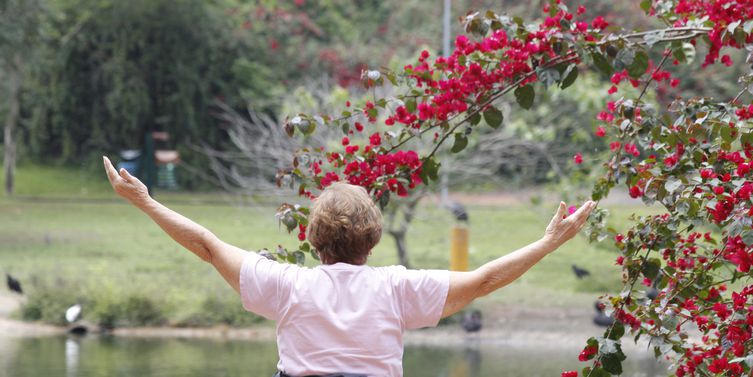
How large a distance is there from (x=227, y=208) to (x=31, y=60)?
4.83 meters

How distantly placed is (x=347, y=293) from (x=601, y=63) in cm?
174

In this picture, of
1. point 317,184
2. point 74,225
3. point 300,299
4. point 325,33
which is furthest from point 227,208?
point 300,299

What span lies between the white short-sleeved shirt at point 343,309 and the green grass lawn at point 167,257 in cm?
959

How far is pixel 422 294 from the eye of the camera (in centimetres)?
257

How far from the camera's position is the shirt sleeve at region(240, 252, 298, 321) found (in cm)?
258

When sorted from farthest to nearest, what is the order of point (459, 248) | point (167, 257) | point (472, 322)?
point (167, 257) → point (459, 248) → point (472, 322)

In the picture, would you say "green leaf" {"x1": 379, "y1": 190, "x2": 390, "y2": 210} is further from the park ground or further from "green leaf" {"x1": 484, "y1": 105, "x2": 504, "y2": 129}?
the park ground

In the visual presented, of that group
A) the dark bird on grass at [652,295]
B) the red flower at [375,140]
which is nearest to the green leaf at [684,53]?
the dark bird on grass at [652,295]

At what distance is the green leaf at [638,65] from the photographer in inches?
153

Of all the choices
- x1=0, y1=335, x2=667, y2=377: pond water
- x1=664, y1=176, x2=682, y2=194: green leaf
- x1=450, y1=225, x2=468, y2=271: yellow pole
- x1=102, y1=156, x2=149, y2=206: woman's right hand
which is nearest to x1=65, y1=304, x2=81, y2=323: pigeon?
x1=0, y1=335, x2=667, y2=377: pond water

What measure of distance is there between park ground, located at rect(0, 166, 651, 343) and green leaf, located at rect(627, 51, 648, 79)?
2.89m

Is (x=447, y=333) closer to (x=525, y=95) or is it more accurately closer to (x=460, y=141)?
(x=460, y=141)

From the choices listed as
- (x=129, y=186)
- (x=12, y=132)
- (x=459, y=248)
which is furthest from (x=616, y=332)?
(x=12, y=132)

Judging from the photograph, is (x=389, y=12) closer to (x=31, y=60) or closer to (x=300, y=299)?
(x=31, y=60)
